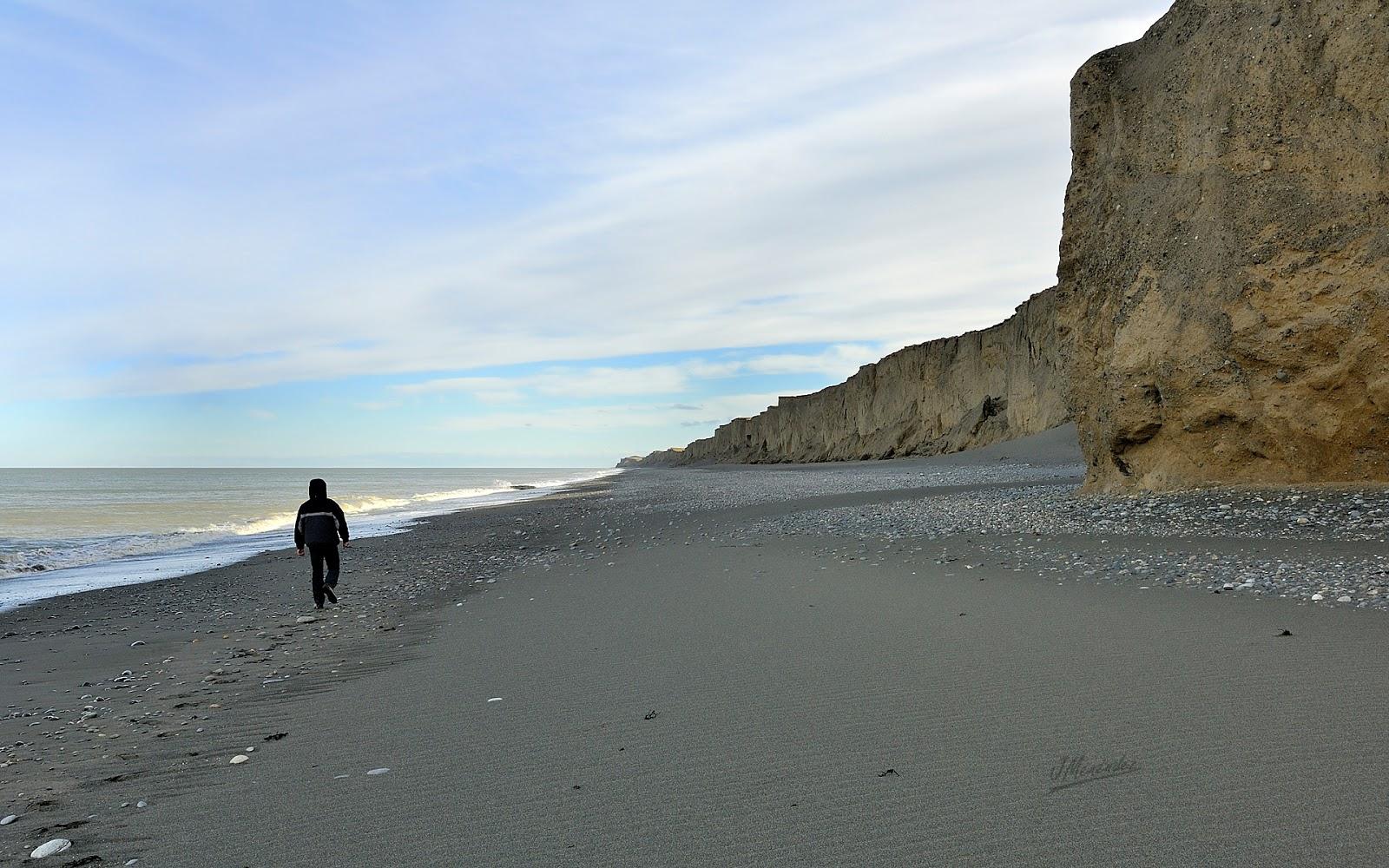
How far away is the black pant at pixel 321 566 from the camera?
8.81 meters

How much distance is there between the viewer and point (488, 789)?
11.1 ft

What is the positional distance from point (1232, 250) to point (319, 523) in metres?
12.9

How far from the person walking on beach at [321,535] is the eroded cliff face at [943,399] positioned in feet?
82.7

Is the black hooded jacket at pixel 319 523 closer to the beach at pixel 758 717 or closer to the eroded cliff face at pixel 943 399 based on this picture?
the beach at pixel 758 717

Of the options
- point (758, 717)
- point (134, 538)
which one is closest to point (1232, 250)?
point (758, 717)

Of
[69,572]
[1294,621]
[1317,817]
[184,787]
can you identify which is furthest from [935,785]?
[69,572]

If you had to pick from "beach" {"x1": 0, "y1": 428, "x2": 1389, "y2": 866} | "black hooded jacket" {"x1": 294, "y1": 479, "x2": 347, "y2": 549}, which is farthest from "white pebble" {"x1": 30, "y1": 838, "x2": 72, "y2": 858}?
"black hooded jacket" {"x1": 294, "y1": 479, "x2": 347, "y2": 549}

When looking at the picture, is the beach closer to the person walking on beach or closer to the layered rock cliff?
the person walking on beach

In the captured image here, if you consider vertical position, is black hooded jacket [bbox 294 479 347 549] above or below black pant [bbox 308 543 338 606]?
above

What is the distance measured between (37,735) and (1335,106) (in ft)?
49.3

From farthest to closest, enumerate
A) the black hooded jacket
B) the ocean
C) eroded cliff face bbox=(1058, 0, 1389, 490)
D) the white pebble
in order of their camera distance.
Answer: the ocean < eroded cliff face bbox=(1058, 0, 1389, 490) < the black hooded jacket < the white pebble

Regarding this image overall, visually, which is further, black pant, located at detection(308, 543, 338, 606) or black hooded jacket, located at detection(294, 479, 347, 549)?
black hooded jacket, located at detection(294, 479, 347, 549)

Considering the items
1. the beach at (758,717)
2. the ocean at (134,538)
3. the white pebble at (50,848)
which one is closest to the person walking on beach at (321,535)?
the beach at (758,717)

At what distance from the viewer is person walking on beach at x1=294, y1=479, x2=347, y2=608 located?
8898 mm
